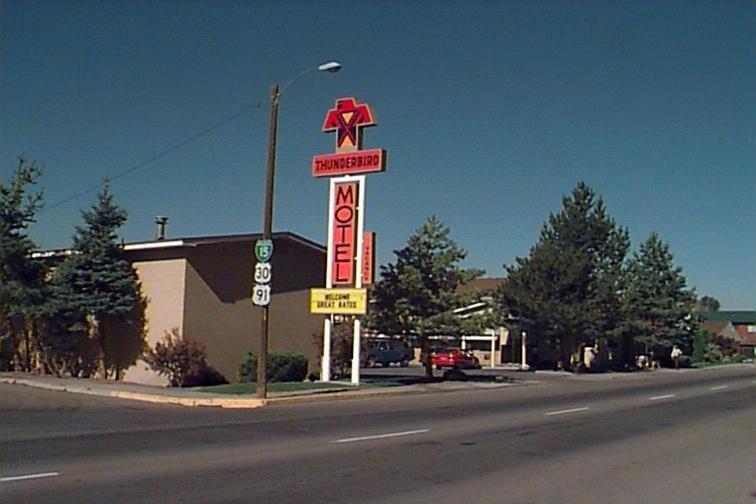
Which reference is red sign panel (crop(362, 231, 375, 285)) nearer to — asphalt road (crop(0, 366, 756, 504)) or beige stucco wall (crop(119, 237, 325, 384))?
beige stucco wall (crop(119, 237, 325, 384))

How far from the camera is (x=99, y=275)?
95.3 feet

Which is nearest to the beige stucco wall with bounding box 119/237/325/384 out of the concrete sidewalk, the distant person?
the concrete sidewalk

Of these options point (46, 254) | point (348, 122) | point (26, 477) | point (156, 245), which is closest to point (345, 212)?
point (348, 122)

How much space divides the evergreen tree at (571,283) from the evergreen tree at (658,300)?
12.6 ft

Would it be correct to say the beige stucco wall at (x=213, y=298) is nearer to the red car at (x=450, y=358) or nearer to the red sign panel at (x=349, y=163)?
the red sign panel at (x=349, y=163)

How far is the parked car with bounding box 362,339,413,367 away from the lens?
168ft

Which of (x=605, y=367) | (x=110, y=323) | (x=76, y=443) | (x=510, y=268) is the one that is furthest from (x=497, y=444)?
(x=605, y=367)

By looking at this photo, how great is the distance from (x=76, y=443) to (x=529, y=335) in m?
42.7

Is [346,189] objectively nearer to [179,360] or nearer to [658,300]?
[179,360]

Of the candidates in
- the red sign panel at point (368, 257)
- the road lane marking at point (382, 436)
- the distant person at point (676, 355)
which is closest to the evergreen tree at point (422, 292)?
the red sign panel at point (368, 257)

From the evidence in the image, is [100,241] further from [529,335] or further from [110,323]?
[529,335]

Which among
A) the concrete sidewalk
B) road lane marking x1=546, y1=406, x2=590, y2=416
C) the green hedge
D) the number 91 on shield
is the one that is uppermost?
the number 91 on shield

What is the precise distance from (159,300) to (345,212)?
6.56m

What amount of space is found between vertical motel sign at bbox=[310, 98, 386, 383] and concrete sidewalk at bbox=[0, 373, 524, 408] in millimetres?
2234
